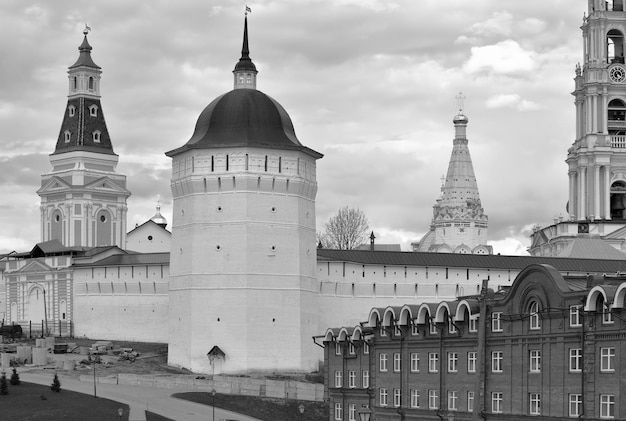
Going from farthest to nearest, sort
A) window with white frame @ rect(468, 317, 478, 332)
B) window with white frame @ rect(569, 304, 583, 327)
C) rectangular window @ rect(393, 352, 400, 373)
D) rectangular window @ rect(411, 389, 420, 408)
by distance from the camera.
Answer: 1. rectangular window @ rect(393, 352, 400, 373)
2. rectangular window @ rect(411, 389, 420, 408)
3. window with white frame @ rect(468, 317, 478, 332)
4. window with white frame @ rect(569, 304, 583, 327)

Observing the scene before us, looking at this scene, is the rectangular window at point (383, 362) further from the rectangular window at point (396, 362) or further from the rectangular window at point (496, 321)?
the rectangular window at point (496, 321)

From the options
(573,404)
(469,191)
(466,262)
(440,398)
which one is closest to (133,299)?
(466,262)

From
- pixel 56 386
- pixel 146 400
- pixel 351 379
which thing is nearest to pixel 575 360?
pixel 351 379

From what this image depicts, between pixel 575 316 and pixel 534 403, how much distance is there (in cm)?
465

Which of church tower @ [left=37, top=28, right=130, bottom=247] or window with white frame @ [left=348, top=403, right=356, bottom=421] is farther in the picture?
church tower @ [left=37, top=28, right=130, bottom=247]

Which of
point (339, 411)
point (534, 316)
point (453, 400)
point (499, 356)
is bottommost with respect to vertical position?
point (339, 411)

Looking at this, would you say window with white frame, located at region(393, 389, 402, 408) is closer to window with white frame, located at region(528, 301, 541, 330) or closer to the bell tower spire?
window with white frame, located at region(528, 301, 541, 330)

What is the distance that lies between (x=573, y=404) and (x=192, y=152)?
4768 cm

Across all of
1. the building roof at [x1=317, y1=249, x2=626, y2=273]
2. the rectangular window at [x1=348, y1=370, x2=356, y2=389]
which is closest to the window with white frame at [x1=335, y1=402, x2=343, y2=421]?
the rectangular window at [x1=348, y1=370, x2=356, y2=389]

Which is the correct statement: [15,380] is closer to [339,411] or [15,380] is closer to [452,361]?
[339,411]

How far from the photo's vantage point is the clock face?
5438 inches

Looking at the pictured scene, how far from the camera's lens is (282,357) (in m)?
101

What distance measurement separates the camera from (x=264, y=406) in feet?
285

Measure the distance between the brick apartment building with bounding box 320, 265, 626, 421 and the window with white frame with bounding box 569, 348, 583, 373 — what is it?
0.04 meters
